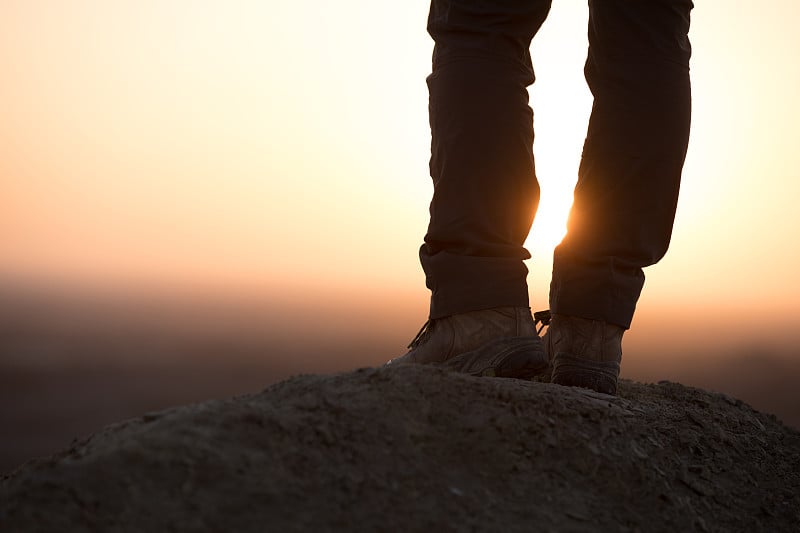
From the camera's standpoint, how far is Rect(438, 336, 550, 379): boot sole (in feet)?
7.50

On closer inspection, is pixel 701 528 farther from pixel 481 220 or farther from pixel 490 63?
pixel 490 63

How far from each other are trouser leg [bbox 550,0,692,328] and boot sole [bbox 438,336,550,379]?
244 millimetres

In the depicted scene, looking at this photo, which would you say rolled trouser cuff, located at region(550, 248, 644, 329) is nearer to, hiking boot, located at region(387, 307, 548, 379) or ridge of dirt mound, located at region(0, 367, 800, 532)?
hiking boot, located at region(387, 307, 548, 379)

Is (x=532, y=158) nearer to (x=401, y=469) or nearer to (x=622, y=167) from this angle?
(x=622, y=167)

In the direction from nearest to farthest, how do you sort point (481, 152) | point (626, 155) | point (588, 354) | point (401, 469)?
point (401, 469), point (481, 152), point (626, 155), point (588, 354)

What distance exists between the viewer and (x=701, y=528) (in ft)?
5.66

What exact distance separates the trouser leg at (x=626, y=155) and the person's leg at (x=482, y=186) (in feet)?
0.69

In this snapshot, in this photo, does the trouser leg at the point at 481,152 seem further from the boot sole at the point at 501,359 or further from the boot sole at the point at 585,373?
the boot sole at the point at 585,373

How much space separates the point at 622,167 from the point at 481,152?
0.49 m

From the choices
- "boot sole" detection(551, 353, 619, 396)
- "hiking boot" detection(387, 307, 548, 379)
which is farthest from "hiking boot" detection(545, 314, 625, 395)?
"hiking boot" detection(387, 307, 548, 379)

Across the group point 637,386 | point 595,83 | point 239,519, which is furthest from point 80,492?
point 637,386

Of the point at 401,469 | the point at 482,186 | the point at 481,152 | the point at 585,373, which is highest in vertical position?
the point at 481,152

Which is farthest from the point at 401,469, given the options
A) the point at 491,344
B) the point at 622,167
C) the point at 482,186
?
the point at 622,167

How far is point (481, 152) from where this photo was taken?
2.22 m
